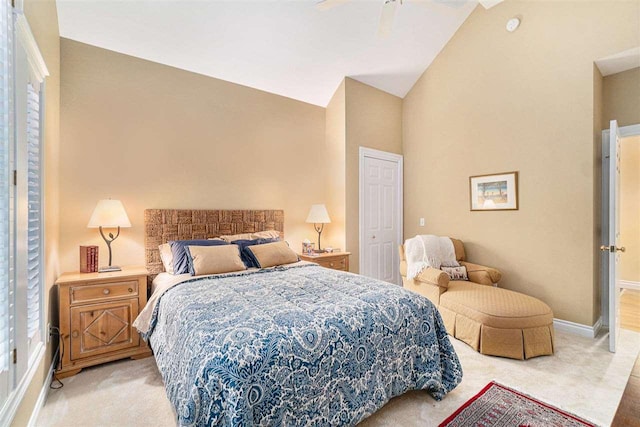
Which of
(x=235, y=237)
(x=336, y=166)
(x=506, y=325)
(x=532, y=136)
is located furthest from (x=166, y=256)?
(x=532, y=136)

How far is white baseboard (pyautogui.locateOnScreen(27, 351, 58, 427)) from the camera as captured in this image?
182 cm

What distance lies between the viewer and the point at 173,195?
10.9 ft

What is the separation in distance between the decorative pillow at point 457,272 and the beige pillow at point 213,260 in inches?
96.6

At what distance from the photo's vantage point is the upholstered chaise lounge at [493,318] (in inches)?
104

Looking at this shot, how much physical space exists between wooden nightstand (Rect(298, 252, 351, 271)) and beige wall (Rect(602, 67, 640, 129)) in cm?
335

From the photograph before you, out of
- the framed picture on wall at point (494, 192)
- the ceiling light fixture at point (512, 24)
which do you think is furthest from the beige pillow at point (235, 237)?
the ceiling light fixture at point (512, 24)

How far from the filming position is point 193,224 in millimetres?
3373

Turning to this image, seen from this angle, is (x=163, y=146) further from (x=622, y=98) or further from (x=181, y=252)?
(x=622, y=98)

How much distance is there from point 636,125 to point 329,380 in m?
4.11

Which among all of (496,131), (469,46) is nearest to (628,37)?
(496,131)

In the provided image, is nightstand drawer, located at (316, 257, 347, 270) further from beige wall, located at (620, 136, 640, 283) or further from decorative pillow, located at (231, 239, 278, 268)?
beige wall, located at (620, 136, 640, 283)

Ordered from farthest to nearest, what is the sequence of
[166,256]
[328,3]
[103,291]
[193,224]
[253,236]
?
[253,236] < [193,224] < [166,256] < [103,291] < [328,3]

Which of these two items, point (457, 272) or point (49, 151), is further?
point (457, 272)

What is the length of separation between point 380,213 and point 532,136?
7.02 ft
